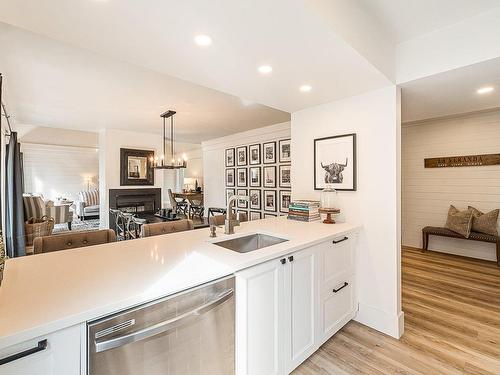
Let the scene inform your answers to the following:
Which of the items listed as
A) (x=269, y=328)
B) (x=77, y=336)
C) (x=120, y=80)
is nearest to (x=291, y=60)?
(x=269, y=328)

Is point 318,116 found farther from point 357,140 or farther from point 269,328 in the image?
point 269,328

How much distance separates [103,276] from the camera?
1147 mm

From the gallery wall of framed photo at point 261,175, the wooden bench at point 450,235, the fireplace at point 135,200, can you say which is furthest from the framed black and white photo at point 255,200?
the wooden bench at point 450,235

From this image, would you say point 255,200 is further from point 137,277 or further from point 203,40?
point 137,277

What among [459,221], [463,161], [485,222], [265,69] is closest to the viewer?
[265,69]

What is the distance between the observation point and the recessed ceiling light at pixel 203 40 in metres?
1.45

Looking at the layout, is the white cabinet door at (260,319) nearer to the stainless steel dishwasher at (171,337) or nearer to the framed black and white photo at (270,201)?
the stainless steel dishwasher at (171,337)

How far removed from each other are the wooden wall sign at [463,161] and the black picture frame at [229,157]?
4.03m

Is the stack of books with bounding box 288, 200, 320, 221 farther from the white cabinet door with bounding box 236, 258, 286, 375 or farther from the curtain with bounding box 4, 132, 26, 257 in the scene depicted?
the curtain with bounding box 4, 132, 26, 257

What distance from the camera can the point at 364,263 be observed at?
2.34 m

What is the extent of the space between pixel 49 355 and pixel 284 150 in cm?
462

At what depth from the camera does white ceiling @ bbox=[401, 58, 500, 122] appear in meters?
1.89

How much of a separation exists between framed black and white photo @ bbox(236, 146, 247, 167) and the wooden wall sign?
3.61m

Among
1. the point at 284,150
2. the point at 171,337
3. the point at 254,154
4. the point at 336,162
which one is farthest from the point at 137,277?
the point at 254,154
